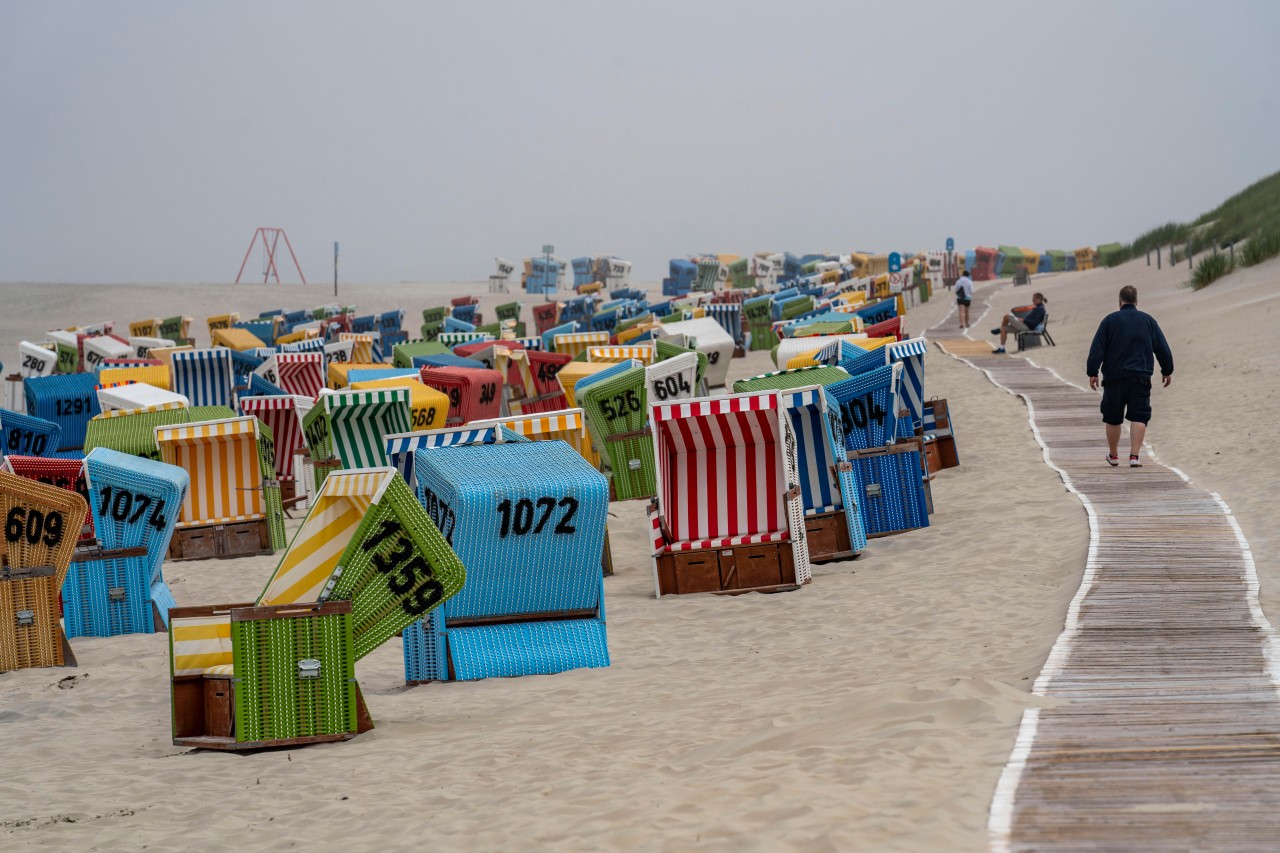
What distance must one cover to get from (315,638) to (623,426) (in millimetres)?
8961

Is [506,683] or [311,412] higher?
[311,412]

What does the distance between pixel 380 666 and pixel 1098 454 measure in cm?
867

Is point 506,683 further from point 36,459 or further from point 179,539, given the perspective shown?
point 179,539

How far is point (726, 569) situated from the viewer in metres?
11.5

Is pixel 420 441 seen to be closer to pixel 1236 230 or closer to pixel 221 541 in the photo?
pixel 221 541

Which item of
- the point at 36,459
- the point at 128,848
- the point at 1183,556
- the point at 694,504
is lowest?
the point at 128,848

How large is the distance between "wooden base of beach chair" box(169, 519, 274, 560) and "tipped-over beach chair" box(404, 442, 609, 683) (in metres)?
6.25

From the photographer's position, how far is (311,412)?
16.8 meters

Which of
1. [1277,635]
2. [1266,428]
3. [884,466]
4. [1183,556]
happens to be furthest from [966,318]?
[1277,635]

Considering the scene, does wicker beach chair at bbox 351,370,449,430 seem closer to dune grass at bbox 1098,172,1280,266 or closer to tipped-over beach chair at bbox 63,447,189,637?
tipped-over beach chair at bbox 63,447,189,637

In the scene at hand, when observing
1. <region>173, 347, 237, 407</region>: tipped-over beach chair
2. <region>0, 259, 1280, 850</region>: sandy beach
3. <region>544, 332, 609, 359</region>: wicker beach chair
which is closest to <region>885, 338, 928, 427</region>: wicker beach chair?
<region>0, 259, 1280, 850</region>: sandy beach

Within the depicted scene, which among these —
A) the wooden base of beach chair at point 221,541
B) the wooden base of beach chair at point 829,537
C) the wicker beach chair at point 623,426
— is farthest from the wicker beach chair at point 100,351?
the wooden base of beach chair at point 829,537


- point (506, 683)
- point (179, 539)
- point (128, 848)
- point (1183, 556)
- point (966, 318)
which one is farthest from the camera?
point (966, 318)

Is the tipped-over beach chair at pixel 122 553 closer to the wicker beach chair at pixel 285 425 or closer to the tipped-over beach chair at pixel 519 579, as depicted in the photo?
the tipped-over beach chair at pixel 519 579
